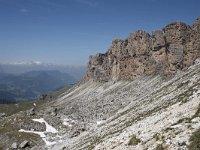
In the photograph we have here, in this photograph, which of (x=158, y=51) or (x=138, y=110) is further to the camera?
(x=158, y=51)

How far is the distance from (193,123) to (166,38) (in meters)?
100

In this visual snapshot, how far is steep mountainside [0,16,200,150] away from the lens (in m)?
34.8

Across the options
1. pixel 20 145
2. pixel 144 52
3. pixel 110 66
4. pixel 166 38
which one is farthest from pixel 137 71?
pixel 20 145

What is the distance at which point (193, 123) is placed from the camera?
101 ft

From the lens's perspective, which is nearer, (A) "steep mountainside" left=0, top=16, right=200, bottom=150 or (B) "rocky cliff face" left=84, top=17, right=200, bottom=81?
(A) "steep mountainside" left=0, top=16, right=200, bottom=150

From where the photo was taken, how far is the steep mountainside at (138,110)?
1369 inches

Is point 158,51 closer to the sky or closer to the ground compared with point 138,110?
closer to the sky

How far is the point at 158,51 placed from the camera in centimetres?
13250

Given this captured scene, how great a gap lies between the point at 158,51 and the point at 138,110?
7160 cm

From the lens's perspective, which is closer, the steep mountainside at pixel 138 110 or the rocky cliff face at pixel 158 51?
the steep mountainside at pixel 138 110

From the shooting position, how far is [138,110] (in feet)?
214

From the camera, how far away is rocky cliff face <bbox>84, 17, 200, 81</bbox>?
116 m

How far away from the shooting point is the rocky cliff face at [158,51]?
116125 millimetres

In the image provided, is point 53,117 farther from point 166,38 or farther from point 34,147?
point 166,38
